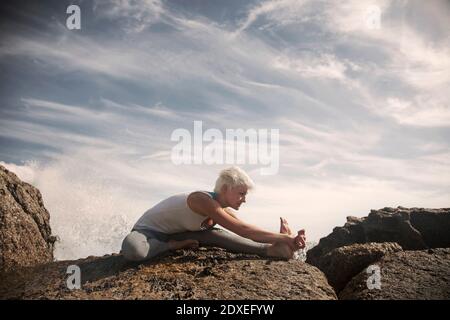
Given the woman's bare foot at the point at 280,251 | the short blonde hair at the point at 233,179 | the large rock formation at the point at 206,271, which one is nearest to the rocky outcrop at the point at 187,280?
the large rock formation at the point at 206,271

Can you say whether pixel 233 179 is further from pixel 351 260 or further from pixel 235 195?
pixel 351 260

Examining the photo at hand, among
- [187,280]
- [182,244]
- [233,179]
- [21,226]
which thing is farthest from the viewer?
[21,226]

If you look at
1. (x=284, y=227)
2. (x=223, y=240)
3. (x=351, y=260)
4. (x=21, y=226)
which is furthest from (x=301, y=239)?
(x=21, y=226)

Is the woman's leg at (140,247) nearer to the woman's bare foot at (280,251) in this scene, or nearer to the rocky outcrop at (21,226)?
the woman's bare foot at (280,251)

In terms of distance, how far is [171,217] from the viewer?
6.73m

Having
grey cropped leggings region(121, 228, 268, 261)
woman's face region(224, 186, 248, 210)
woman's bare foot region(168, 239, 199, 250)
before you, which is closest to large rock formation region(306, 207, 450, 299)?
grey cropped leggings region(121, 228, 268, 261)

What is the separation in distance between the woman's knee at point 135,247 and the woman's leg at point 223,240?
2.14 ft

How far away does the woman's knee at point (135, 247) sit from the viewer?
6297 mm

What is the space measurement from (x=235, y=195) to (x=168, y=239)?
155 centimetres
